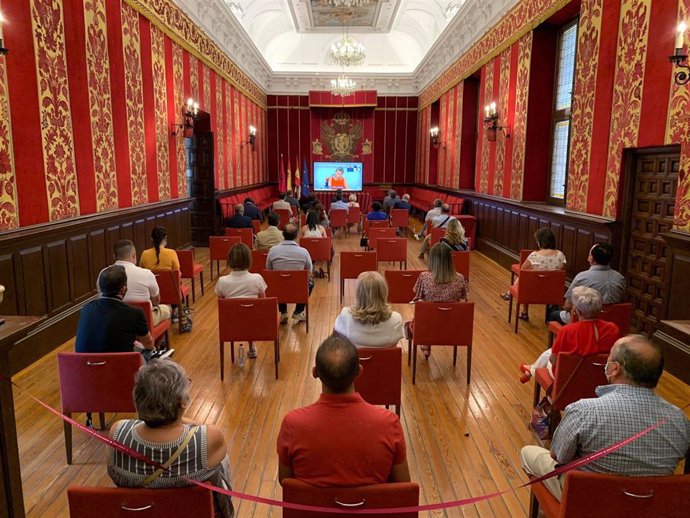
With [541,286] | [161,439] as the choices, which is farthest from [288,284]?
[161,439]

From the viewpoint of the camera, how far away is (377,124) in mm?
A: 19766

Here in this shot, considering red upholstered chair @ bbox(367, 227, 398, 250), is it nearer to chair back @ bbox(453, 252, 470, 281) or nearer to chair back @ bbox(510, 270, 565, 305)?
chair back @ bbox(453, 252, 470, 281)

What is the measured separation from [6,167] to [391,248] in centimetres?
475

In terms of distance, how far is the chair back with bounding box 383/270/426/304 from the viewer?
537 centimetres

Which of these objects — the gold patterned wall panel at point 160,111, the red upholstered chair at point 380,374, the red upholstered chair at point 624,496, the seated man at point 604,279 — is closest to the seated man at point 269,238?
the gold patterned wall panel at point 160,111

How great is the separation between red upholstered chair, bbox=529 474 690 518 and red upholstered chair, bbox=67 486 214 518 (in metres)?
1.27

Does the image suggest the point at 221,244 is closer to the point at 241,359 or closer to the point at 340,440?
the point at 241,359

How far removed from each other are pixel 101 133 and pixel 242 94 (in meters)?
9.45

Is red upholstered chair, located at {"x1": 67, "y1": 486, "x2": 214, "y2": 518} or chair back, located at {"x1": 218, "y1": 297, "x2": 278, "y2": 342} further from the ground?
red upholstered chair, located at {"x1": 67, "y1": 486, "x2": 214, "y2": 518}

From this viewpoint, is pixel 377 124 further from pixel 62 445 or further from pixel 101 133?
pixel 62 445

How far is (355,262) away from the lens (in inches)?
260

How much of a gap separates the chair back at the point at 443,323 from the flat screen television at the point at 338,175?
15.8m

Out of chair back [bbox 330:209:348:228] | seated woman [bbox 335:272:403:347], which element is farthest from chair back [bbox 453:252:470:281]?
chair back [bbox 330:209:348:228]

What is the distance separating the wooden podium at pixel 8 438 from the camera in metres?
2.22
